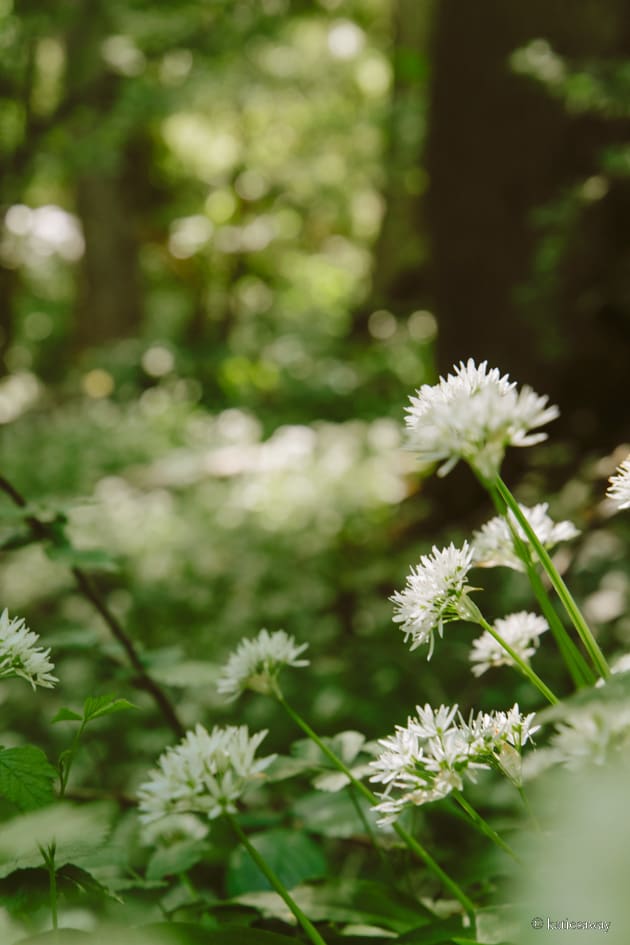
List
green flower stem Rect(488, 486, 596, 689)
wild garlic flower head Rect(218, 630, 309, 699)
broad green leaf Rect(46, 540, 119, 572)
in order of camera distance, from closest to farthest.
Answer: green flower stem Rect(488, 486, 596, 689) < wild garlic flower head Rect(218, 630, 309, 699) < broad green leaf Rect(46, 540, 119, 572)

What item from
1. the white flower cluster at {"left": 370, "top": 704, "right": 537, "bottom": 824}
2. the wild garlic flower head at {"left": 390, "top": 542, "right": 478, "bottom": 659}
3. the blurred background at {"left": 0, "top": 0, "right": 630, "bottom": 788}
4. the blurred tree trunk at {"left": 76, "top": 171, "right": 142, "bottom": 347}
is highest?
the blurred tree trunk at {"left": 76, "top": 171, "right": 142, "bottom": 347}

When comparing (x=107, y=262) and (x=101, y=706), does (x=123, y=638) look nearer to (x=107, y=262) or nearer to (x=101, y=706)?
(x=101, y=706)

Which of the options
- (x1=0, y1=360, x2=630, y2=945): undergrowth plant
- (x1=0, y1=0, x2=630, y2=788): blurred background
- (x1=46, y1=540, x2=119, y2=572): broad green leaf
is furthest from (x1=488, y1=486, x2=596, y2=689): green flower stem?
(x1=46, y1=540, x2=119, y2=572): broad green leaf

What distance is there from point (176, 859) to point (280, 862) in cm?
13

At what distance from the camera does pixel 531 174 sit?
2.61 meters

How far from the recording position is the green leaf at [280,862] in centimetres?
86

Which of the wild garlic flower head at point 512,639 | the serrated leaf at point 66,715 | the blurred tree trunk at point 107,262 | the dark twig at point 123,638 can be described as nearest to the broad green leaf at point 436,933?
the wild garlic flower head at point 512,639

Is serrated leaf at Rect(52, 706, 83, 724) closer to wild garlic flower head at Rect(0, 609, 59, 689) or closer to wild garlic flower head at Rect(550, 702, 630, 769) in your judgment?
wild garlic flower head at Rect(0, 609, 59, 689)

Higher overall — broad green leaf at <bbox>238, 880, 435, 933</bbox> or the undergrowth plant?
the undergrowth plant

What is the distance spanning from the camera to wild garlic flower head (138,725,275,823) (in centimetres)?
56

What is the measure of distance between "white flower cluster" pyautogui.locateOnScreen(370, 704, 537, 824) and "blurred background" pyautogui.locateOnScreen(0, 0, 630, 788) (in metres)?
0.40

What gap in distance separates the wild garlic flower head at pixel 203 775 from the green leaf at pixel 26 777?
7 cm

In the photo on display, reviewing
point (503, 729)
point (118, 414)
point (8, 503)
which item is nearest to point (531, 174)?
point (8, 503)

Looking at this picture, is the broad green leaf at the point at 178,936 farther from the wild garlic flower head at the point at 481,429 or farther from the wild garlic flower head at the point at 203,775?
the wild garlic flower head at the point at 481,429
